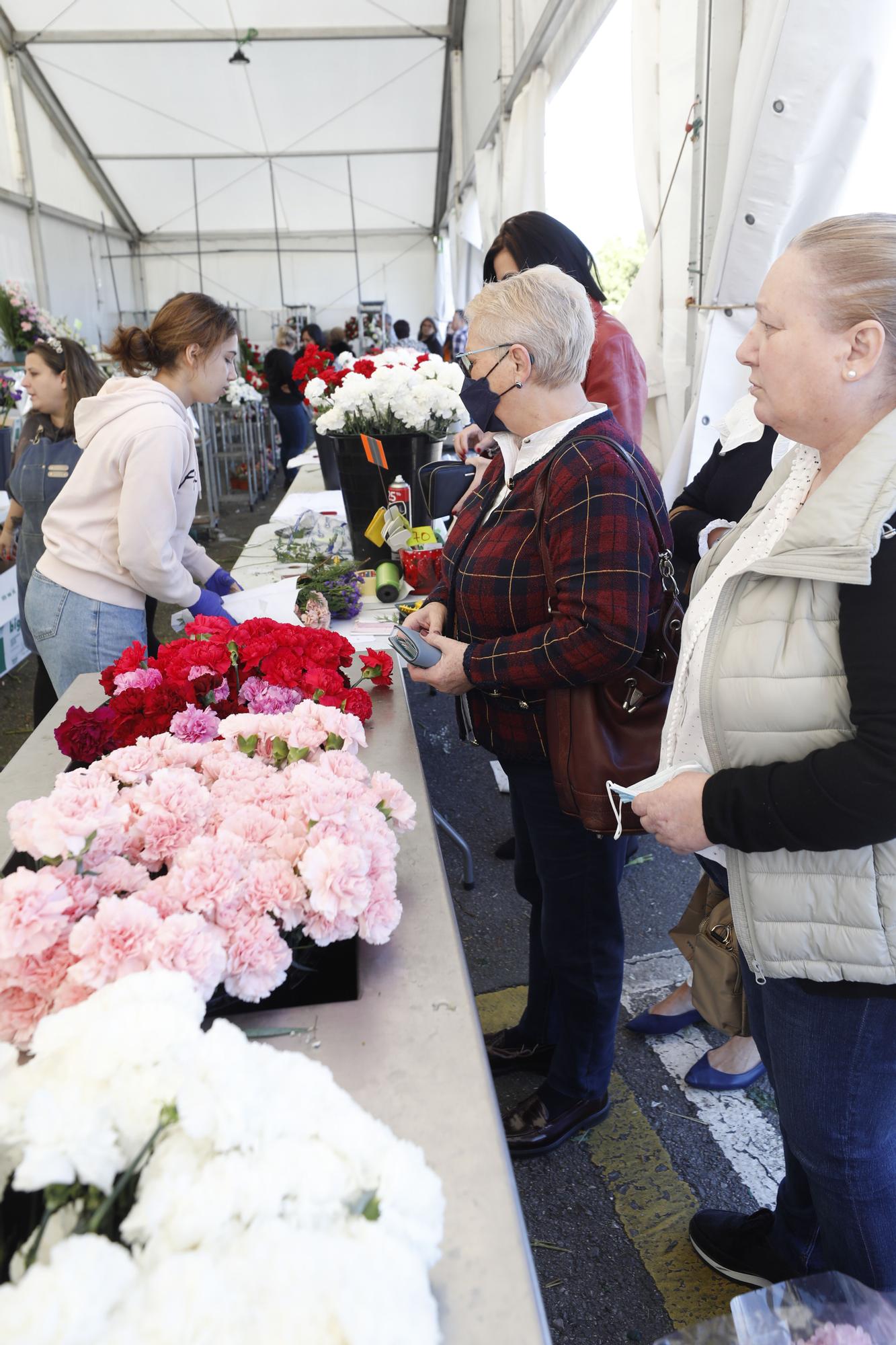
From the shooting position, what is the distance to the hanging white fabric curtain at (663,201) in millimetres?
3279

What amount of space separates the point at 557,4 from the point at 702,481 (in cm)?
467

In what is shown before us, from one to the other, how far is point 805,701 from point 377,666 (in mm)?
1058

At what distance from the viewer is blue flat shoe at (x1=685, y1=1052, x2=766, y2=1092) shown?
213cm

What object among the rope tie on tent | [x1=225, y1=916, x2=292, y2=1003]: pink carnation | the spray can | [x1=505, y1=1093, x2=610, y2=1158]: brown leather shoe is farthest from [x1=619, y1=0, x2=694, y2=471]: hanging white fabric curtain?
[x1=225, y1=916, x2=292, y2=1003]: pink carnation

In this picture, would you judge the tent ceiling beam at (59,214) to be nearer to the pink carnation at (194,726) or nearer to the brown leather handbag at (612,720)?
the pink carnation at (194,726)

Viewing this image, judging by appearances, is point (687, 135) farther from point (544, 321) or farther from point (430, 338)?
point (430, 338)

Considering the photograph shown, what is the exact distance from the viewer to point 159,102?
13.6 m

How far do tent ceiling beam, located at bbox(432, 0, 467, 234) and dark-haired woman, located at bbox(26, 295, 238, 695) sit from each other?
36.8ft

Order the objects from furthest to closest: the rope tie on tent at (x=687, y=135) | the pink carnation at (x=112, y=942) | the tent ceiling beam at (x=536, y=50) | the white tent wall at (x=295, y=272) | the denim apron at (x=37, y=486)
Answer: the white tent wall at (x=295, y=272) < the tent ceiling beam at (x=536, y=50) < the denim apron at (x=37, y=486) < the rope tie on tent at (x=687, y=135) < the pink carnation at (x=112, y=942)

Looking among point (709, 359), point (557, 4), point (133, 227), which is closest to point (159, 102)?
point (133, 227)

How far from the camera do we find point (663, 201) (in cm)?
356

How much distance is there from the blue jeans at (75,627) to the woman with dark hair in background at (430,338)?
9490 millimetres

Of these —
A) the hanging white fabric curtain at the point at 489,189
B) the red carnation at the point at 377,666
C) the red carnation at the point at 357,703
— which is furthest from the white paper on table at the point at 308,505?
the hanging white fabric curtain at the point at 489,189

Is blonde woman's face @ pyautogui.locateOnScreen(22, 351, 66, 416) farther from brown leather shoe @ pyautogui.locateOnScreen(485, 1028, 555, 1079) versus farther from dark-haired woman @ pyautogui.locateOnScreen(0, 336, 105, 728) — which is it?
brown leather shoe @ pyautogui.locateOnScreen(485, 1028, 555, 1079)
